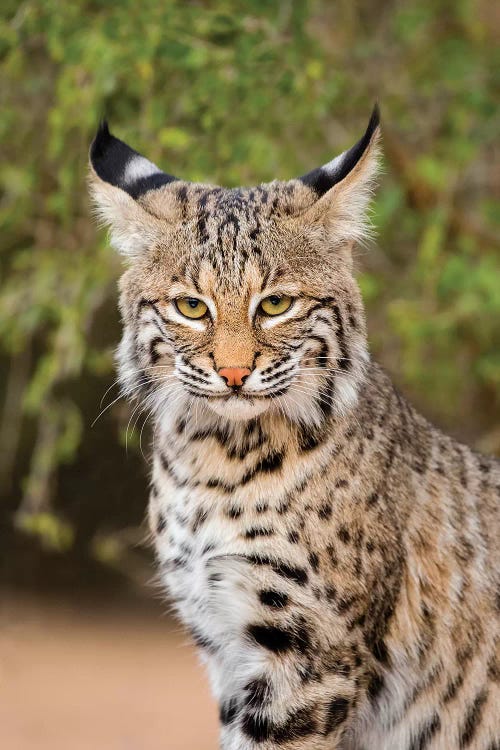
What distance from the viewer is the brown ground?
8.43 metres

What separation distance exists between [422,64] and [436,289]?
1.95 meters

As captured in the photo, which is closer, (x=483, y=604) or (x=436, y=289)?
(x=483, y=604)

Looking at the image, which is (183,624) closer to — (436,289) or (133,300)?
(133,300)

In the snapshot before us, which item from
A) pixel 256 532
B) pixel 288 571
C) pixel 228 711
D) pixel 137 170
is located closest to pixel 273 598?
pixel 288 571

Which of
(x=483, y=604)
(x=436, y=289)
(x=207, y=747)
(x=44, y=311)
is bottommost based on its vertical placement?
(x=207, y=747)

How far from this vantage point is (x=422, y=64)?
8445 millimetres

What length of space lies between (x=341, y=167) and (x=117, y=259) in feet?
9.99

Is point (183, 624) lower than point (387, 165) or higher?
lower

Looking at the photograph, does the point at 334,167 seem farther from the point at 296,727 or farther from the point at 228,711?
the point at 228,711

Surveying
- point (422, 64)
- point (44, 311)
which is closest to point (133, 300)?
point (44, 311)

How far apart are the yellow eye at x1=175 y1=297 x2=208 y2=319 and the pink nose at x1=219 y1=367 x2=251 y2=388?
0.26 m

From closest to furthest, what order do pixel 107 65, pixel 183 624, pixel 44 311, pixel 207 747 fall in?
pixel 183 624 → pixel 107 65 → pixel 44 311 → pixel 207 747

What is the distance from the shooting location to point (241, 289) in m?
3.96

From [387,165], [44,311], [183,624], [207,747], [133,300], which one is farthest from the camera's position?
[207,747]
